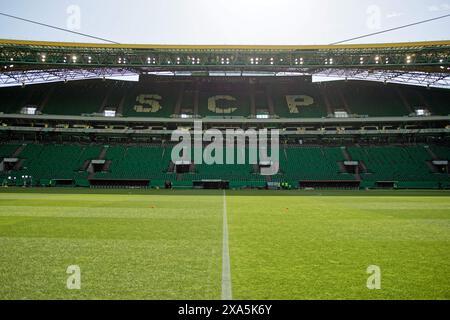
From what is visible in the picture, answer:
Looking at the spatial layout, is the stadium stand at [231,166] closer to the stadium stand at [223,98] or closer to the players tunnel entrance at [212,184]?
the players tunnel entrance at [212,184]

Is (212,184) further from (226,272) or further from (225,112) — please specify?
(226,272)

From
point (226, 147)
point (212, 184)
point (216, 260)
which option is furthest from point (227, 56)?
point (216, 260)

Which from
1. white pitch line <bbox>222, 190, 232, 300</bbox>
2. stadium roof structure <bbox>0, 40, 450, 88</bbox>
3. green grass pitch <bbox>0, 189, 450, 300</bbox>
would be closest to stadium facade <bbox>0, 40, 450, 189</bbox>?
stadium roof structure <bbox>0, 40, 450, 88</bbox>

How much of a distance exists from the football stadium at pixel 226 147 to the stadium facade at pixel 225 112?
22cm

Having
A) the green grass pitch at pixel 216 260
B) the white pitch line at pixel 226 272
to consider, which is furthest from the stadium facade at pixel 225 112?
the white pitch line at pixel 226 272

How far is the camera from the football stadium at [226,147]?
9.58 metres

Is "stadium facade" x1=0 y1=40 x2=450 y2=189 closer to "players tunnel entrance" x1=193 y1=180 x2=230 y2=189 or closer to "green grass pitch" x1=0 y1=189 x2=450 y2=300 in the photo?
"players tunnel entrance" x1=193 y1=180 x2=230 y2=189

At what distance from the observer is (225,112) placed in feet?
179

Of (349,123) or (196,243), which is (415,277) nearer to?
(196,243)

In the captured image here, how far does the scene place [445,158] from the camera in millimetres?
47188

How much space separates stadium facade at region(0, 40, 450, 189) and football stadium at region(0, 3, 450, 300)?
0.73 feet

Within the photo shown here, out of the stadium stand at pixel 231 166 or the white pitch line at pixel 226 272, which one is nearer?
the white pitch line at pixel 226 272

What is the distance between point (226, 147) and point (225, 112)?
6963 millimetres
